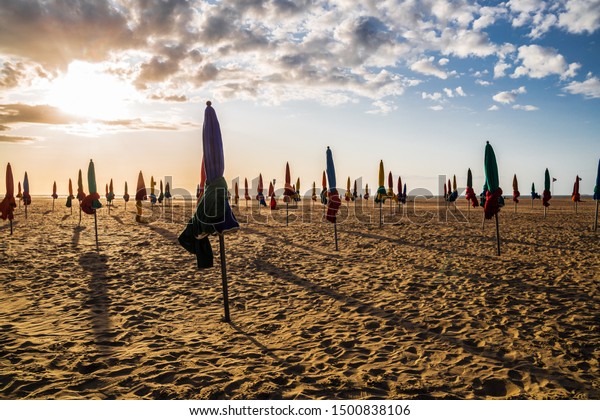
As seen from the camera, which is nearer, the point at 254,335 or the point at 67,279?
the point at 254,335

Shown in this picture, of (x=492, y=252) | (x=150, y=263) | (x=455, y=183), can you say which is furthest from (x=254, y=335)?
(x=455, y=183)

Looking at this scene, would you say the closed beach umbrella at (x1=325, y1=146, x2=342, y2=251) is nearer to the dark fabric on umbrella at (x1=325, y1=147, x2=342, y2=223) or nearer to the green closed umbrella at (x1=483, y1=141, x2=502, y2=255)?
the dark fabric on umbrella at (x1=325, y1=147, x2=342, y2=223)

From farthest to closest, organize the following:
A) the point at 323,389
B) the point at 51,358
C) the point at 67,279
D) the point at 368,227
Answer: the point at 368,227, the point at 67,279, the point at 51,358, the point at 323,389

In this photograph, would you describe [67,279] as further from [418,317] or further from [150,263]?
[418,317]

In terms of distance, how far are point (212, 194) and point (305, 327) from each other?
2.76 m

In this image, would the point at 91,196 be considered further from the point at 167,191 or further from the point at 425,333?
the point at 167,191

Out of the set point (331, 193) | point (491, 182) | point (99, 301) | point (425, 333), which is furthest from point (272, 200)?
point (425, 333)

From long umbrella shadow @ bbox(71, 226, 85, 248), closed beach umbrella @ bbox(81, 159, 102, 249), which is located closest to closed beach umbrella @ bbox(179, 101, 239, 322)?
closed beach umbrella @ bbox(81, 159, 102, 249)

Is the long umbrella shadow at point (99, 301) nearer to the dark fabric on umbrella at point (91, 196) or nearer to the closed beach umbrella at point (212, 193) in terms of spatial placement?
the closed beach umbrella at point (212, 193)

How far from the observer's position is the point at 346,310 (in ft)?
22.4

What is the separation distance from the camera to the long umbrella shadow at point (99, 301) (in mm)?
5488

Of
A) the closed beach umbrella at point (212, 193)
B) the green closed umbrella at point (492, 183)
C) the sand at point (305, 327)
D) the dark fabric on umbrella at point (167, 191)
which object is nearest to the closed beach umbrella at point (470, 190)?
the sand at point (305, 327)

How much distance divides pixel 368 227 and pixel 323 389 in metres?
16.9

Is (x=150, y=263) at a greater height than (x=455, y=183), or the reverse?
(x=455, y=183)
